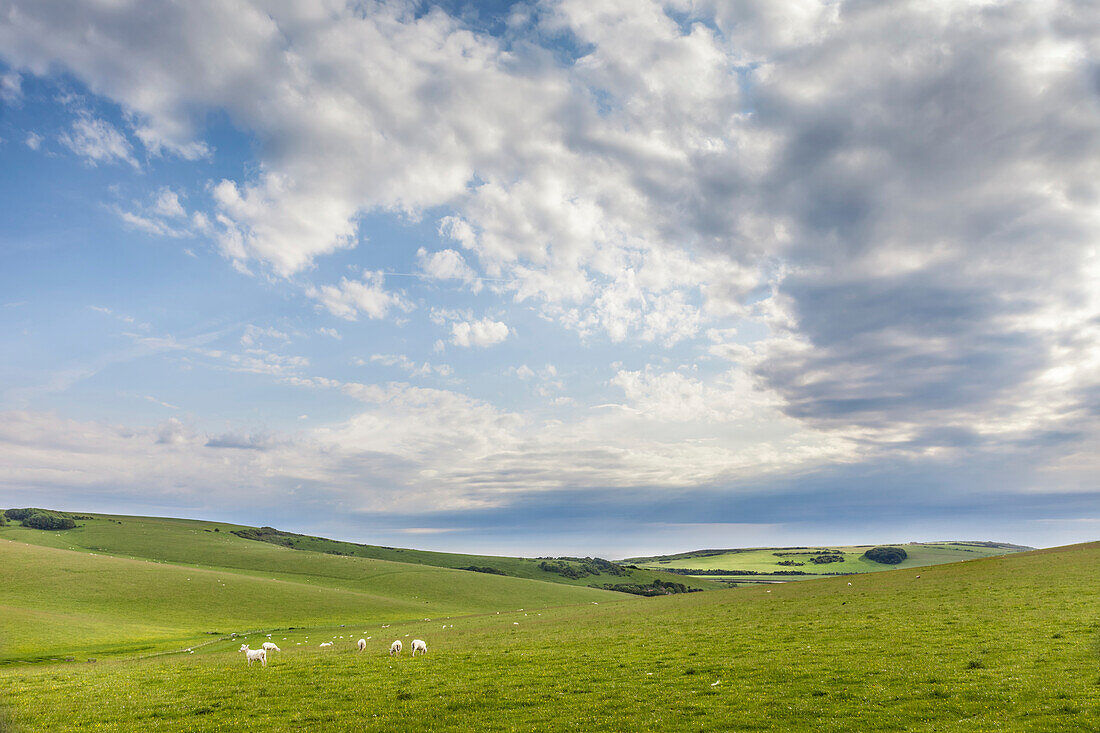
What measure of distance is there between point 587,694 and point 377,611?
81.1 m

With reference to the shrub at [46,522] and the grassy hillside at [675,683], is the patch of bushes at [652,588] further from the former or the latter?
the shrub at [46,522]

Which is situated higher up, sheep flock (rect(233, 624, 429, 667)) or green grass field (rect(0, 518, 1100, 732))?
green grass field (rect(0, 518, 1100, 732))

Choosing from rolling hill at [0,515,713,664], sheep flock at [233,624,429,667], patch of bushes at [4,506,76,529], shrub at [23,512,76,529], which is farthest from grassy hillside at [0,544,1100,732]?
patch of bushes at [4,506,76,529]

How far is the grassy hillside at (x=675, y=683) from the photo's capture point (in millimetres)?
17109

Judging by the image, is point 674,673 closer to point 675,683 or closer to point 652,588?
point 675,683

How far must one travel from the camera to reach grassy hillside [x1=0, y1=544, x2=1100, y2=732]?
56.1 feet

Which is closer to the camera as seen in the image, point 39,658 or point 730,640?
point 730,640

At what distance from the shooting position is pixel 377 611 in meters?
89.5

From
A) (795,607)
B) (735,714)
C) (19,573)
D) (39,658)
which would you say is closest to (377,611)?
(39,658)

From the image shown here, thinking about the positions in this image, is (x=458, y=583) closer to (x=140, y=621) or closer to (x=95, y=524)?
(x=140, y=621)

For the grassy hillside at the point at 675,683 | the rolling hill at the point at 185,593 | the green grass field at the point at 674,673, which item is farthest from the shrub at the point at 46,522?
the grassy hillside at the point at 675,683

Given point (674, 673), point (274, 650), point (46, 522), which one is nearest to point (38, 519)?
point (46, 522)

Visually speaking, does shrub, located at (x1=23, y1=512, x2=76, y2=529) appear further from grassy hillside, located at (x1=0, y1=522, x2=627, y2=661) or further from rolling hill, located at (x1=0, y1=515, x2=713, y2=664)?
grassy hillside, located at (x1=0, y1=522, x2=627, y2=661)

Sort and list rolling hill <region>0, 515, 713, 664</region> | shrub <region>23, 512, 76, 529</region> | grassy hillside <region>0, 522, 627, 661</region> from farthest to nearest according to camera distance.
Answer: shrub <region>23, 512, 76, 529</region> < rolling hill <region>0, 515, 713, 664</region> < grassy hillside <region>0, 522, 627, 661</region>
